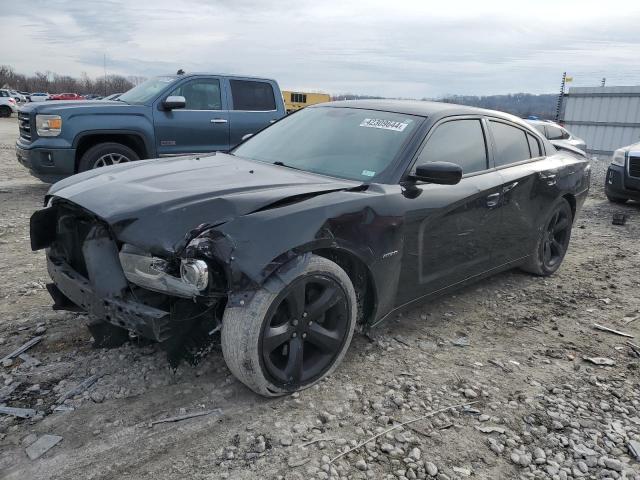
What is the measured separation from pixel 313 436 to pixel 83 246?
1560mm

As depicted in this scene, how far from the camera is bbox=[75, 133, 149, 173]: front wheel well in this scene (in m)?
7.29

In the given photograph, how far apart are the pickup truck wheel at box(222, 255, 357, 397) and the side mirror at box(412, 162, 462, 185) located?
32.0 inches

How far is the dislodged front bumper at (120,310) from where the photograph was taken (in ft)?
8.07

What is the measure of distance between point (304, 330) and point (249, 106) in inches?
253

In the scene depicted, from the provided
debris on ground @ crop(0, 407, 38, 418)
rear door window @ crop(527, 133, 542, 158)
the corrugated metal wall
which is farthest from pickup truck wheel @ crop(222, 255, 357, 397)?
the corrugated metal wall

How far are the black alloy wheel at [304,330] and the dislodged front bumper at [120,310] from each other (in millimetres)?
493

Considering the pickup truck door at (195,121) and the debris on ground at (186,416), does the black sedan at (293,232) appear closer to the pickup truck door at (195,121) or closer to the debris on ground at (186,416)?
the debris on ground at (186,416)

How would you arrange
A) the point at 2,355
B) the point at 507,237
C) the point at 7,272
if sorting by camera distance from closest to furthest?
the point at 2,355 < the point at 507,237 < the point at 7,272

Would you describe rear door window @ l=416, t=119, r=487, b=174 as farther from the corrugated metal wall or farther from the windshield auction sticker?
the corrugated metal wall

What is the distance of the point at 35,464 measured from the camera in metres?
2.29

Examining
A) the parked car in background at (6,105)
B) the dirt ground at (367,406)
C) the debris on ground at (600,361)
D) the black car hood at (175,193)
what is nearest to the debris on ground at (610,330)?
the dirt ground at (367,406)

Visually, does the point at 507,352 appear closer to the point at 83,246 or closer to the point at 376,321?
the point at 376,321

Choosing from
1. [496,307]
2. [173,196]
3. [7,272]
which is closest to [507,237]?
[496,307]

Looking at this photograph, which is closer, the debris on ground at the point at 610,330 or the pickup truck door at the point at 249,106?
the debris on ground at the point at 610,330
